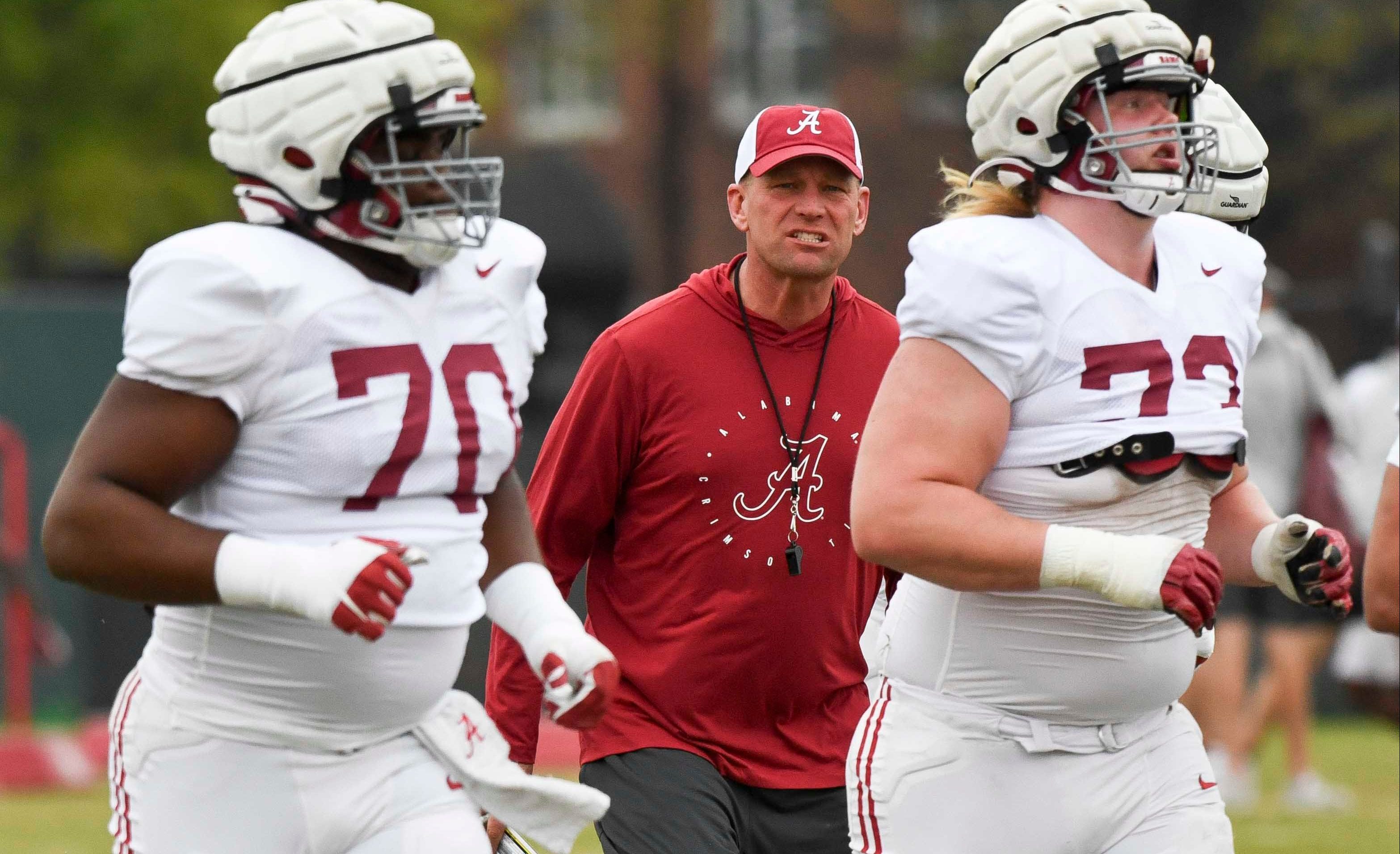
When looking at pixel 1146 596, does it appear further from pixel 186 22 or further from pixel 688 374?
pixel 186 22

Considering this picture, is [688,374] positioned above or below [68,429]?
above

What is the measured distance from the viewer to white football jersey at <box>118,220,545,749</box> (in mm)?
3121

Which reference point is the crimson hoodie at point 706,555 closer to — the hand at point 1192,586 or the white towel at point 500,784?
the white towel at point 500,784

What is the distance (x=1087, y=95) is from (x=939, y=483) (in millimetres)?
746

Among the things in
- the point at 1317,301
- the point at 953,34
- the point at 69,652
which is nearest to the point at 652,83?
the point at 953,34

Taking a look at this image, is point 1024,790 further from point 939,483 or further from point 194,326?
point 194,326

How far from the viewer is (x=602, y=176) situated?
969 inches

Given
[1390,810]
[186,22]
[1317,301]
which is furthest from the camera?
[186,22]

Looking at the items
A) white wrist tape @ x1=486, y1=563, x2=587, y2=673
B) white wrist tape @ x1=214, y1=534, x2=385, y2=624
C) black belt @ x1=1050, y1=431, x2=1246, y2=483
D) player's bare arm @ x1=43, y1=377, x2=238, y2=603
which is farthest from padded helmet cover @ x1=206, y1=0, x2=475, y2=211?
black belt @ x1=1050, y1=431, x2=1246, y2=483

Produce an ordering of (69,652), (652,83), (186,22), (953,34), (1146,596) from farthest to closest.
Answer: (652,83) → (953,34) → (186,22) → (69,652) → (1146,596)

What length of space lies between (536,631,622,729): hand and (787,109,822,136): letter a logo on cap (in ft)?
5.20

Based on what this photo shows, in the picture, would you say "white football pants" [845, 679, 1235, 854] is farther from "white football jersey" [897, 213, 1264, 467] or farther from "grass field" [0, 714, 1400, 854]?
"grass field" [0, 714, 1400, 854]

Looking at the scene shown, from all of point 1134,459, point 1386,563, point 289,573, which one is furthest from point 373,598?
point 1386,563

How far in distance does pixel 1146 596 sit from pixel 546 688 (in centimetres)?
95
